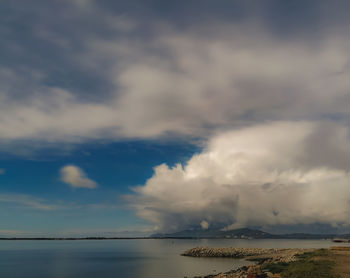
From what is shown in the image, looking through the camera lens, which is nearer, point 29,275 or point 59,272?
point 29,275

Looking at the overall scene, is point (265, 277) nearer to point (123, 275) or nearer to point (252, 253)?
point (123, 275)

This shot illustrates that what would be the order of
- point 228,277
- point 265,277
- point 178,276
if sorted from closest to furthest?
1. point 265,277
2. point 228,277
3. point 178,276

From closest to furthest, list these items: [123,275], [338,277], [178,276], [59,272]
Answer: [338,277], [178,276], [123,275], [59,272]

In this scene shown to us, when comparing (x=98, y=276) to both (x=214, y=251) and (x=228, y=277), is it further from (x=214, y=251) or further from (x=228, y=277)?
(x=214, y=251)

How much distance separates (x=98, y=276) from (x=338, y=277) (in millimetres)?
52105

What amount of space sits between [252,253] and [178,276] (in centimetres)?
6362

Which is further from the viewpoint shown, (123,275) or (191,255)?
(191,255)

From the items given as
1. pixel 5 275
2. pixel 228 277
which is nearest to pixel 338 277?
pixel 228 277

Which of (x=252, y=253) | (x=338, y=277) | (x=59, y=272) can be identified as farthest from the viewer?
(x=252, y=253)

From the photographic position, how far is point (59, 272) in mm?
75250

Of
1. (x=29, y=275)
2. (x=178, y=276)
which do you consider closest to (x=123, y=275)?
(x=178, y=276)

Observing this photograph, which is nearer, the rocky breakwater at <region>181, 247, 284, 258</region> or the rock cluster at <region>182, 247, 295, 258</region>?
the rocky breakwater at <region>181, 247, 284, 258</region>

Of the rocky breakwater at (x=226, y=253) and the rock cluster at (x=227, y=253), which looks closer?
the rocky breakwater at (x=226, y=253)

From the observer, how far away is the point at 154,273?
7138cm
